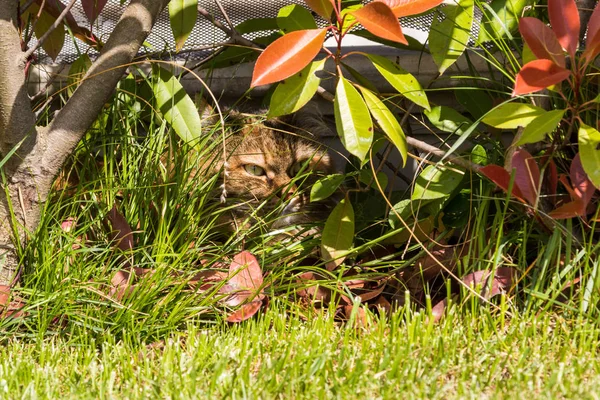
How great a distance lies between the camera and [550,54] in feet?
6.15

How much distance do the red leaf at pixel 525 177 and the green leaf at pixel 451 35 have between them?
356 millimetres

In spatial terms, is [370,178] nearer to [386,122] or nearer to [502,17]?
[386,122]

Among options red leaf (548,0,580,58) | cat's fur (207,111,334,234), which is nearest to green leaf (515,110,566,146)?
red leaf (548,0,580,58)

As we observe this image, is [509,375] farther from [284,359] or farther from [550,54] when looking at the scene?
[550,54]

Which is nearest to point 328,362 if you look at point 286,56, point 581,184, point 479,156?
point 286,56

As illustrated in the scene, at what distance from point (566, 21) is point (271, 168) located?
54.4 inches

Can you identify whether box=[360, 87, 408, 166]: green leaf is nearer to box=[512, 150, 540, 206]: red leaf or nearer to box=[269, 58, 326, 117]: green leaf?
box=[269, 58, 326, 117]: green leaf

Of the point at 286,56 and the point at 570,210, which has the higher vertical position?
the point at 286,56

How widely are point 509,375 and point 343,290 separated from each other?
721 mm

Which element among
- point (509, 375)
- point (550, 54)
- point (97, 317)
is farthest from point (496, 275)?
point (97, 317)

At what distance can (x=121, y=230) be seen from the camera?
234 cm

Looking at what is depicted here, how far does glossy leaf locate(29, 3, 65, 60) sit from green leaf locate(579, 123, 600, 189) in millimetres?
1666

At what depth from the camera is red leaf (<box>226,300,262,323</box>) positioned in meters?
2.19

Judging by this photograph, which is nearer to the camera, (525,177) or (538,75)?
(538,75)
